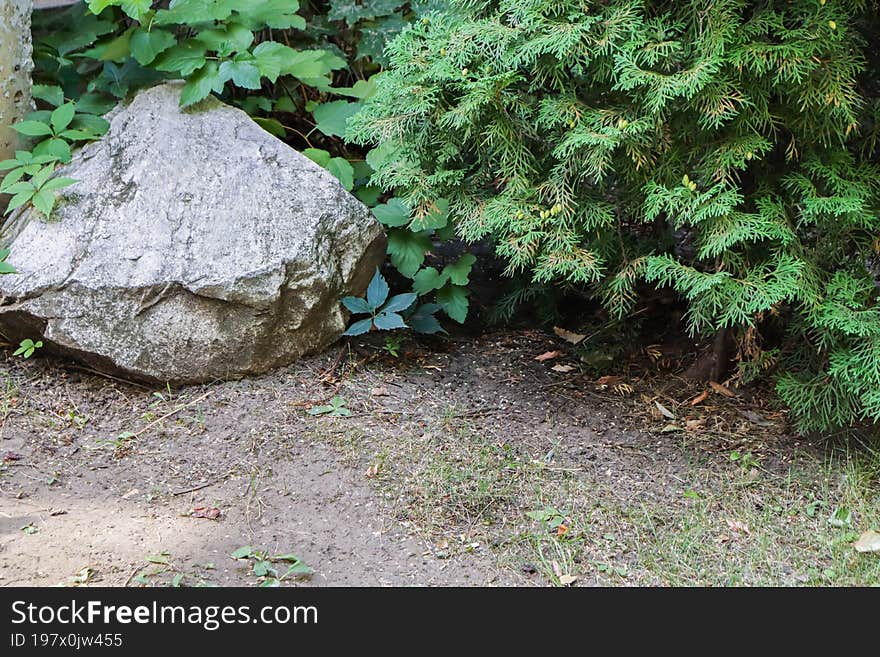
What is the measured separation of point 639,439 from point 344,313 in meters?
1.30

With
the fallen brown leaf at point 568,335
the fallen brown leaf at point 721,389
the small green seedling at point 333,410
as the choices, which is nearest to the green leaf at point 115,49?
the small green seedling at point 333,410

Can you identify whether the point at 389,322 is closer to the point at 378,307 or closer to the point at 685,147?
the point at 378,307

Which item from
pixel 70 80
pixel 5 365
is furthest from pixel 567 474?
pixel 70 80

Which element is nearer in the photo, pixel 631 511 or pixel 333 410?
pixel 631 511

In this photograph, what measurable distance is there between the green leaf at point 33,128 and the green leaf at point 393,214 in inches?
55.2

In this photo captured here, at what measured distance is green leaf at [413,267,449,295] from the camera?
384 centimetres

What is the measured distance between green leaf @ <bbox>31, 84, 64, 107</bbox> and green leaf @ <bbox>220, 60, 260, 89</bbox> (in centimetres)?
84

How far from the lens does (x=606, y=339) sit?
3918 mm

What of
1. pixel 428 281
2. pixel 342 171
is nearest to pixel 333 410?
pixel 428 281

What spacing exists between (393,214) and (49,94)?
1.65 m

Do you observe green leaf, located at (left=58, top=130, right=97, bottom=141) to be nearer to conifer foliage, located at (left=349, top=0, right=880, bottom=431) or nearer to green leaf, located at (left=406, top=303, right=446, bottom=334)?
conifer foliage, located at (left=349, top=0, right=880, bottom=431)

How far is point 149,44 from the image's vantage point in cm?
379

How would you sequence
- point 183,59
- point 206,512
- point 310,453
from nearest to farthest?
point 206,512, point 310,453, point 183,59
